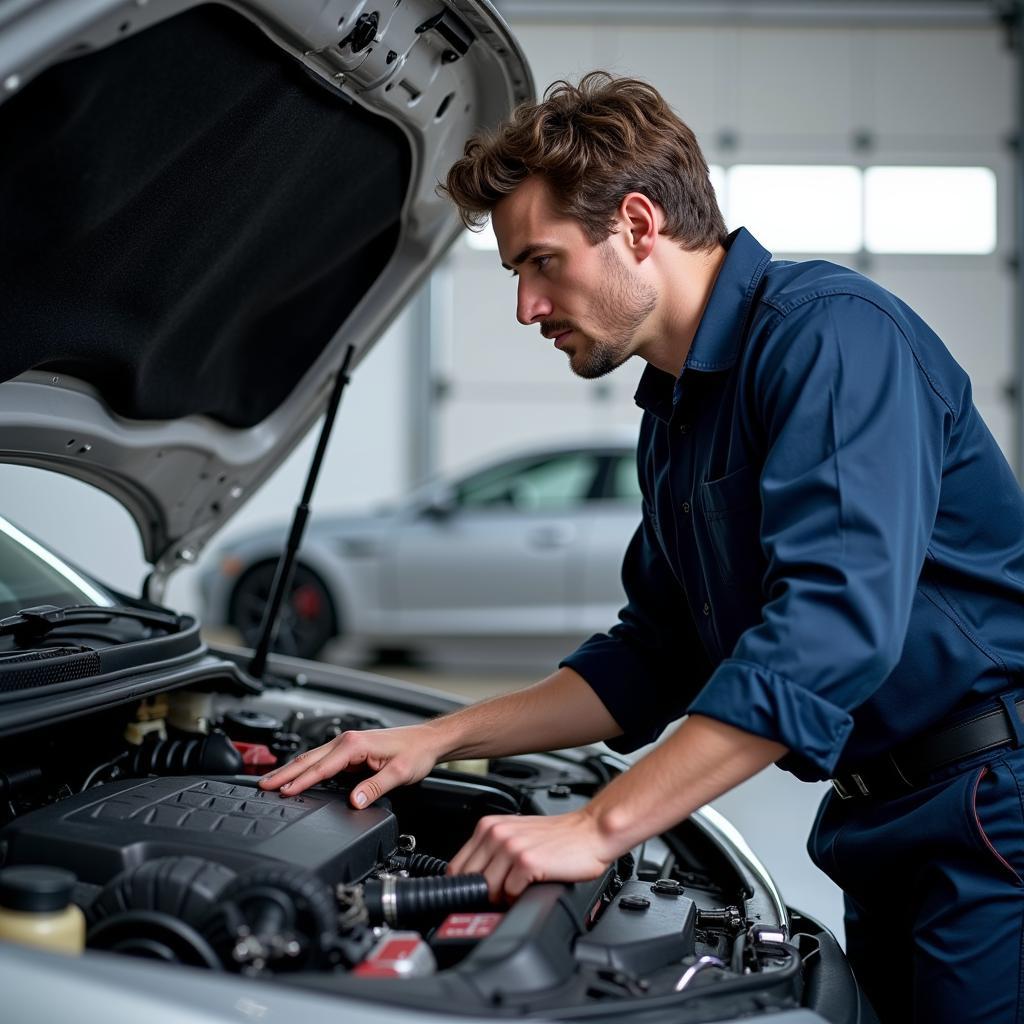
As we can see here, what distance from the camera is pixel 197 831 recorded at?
1.39m

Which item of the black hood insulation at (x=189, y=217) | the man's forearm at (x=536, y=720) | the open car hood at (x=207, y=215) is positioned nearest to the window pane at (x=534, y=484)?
the open car hood at (x=207, y=215)

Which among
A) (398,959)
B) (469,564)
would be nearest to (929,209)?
(469,564)

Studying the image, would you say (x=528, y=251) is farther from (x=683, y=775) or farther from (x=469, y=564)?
(x=469, y=564)

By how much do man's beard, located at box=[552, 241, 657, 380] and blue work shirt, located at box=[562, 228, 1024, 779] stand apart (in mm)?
80

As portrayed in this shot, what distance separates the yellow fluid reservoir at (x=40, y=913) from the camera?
1.09 metres

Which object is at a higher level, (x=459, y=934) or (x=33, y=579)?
(x=33, y=579)

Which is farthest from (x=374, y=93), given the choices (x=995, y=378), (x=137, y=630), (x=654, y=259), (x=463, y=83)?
(x=995, y=378)

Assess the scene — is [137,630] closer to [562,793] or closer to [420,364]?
[562,793]

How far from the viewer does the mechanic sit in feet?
4.19

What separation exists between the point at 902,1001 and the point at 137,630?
1226 mm

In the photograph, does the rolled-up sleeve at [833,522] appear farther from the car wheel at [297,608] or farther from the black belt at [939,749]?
the car wheel at [297,608]

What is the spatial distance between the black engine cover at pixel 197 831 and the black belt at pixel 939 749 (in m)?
0.59

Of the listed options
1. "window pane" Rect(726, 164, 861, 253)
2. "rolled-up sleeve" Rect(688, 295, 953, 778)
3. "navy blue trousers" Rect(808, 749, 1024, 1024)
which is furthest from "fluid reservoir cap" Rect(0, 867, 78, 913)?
"window pane" Rect(726, 164, 861, 253)

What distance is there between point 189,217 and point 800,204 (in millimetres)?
7615
